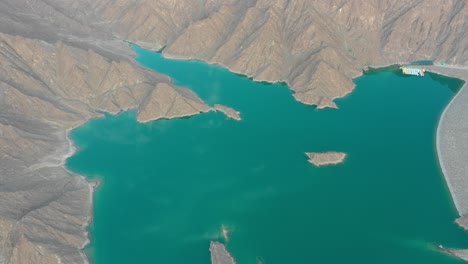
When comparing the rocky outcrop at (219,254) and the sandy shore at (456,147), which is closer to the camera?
the rocky outcrop at (219,254)

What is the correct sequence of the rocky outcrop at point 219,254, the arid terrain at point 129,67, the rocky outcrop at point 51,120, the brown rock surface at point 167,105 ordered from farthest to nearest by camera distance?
the brown rock surface at point 167,105 < the arid terrain at point 129,67 < the rocky outcrop at point 51,120 < the rocky outcrop at point 219,254

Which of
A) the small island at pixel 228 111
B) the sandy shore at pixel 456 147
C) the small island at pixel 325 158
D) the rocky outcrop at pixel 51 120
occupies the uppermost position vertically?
the sandy shore at pixel 456 147

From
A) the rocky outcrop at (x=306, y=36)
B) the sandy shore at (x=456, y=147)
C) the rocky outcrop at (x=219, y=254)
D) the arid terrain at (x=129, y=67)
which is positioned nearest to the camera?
the rocky outcrop at (x=219, y=254)

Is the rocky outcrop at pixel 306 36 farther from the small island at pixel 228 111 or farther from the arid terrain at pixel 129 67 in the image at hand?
the small island at pixel 228 111

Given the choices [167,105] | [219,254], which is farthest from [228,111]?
[219,254]

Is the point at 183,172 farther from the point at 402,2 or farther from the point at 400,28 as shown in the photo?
the point at 402,2

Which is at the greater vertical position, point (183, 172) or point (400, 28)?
point (400, 28)

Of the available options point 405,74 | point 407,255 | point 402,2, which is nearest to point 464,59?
point 405,74

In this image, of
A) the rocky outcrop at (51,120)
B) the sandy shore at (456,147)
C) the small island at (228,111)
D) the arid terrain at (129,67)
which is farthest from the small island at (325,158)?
the rocky outcrop at (51,120)
